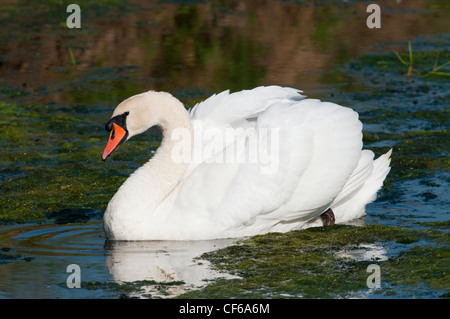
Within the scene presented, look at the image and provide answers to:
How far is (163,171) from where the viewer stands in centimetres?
692

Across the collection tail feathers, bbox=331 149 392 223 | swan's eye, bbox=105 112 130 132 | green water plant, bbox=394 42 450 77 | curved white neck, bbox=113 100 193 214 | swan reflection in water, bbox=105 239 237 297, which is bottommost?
swan reflection in water, bbox=105 239 237 297

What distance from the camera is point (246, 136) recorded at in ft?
22.1

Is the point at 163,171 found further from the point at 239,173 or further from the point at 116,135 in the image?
the point at 239,173

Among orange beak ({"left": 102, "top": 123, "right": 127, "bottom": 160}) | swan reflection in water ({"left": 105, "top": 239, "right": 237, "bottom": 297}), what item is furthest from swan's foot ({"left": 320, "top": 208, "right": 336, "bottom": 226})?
orange beak ({"left": 102, "top": 123, "right": 127, "bottom": 160})

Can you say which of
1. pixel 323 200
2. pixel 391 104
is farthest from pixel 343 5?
pixel 323 200

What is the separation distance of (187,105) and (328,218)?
4.09m

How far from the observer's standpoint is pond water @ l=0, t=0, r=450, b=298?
A: 6.03m

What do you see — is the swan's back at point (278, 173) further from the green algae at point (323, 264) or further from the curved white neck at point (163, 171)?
the green algae at point (323, 264)

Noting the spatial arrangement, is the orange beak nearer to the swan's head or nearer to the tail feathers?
the swan's head

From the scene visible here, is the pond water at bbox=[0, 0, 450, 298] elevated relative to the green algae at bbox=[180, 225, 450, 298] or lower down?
elevated

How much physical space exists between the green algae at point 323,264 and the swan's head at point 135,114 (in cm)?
120

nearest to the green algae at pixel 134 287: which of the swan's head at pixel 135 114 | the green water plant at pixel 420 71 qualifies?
the swan's head at pixel 135 114

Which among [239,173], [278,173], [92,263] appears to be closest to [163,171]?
[239,173]

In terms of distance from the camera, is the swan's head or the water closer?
the water
